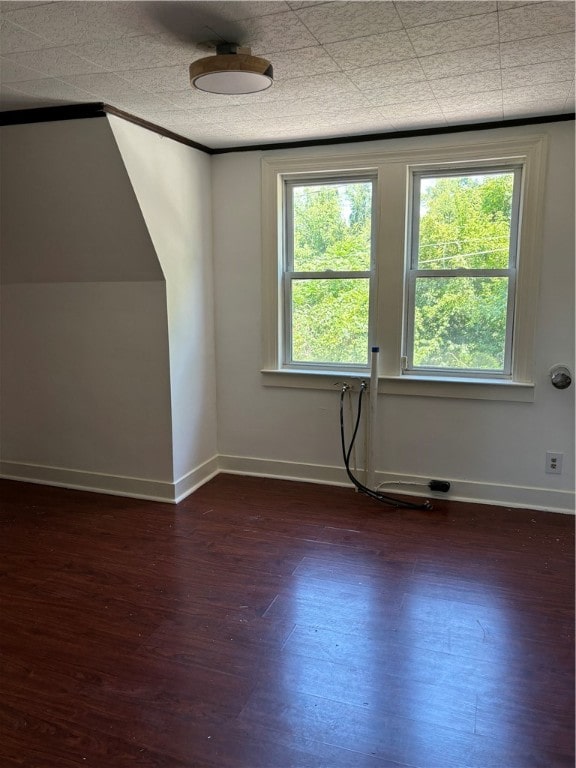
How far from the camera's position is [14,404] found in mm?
4051

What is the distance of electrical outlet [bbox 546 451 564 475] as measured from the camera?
11.2 feet

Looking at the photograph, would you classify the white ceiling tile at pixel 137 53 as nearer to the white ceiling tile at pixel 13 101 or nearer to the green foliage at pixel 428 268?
the white ceiling tile at pixel 13 101

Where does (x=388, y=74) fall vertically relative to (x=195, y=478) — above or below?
above

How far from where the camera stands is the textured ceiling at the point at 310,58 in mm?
1876

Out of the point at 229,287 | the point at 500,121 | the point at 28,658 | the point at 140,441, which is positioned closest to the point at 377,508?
the point at 140,441

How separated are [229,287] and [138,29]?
2131mm

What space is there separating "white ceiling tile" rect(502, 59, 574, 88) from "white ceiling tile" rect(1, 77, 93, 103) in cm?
200

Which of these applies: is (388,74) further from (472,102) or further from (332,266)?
(332,266)

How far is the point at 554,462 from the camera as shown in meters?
3.44

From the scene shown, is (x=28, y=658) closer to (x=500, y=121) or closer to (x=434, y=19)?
(x=434, y=19)

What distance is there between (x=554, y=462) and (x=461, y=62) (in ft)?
7.75

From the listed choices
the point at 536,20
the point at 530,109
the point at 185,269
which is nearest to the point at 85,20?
the point at 536,20

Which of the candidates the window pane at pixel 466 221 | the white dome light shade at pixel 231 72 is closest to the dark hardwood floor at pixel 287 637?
the window pane at pixel 466 221

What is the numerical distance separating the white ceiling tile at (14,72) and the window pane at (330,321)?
2.01m
